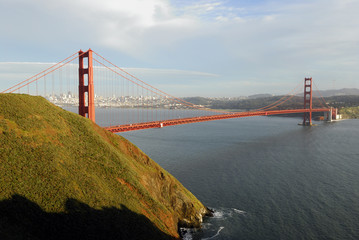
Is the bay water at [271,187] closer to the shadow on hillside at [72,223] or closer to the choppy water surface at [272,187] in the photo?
the choppy water surface at [272,187]

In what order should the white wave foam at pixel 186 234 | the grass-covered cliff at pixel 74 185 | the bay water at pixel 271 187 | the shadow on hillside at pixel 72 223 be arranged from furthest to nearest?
the bay water at pixel 271 187 < the white wave foam at pixel 186 234 < the grass-covered cliff at pixel 74 185 < the shadow on hillside at pixel 72 223

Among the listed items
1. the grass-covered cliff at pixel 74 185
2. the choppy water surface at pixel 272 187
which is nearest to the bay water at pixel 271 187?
the choppy water surface at pixel 272 187

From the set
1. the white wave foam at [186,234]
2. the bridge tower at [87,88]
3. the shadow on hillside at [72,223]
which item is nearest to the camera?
the shadow on hillside at [72,223]

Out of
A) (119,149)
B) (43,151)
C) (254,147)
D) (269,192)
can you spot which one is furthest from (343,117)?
(43,151)

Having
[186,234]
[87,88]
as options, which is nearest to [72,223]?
[186,234]

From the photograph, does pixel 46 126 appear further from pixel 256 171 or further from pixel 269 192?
pixel 256 171

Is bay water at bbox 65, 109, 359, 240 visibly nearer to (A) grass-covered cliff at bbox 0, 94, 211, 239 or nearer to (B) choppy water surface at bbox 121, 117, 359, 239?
(B) choppy water surface at bbox 121, 117, 359, 239

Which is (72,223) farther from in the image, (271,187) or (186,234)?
(271,187)
